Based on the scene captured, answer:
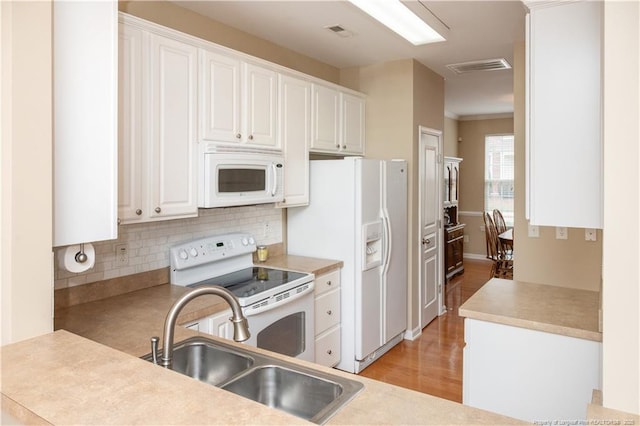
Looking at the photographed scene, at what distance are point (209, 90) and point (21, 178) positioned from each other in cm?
150

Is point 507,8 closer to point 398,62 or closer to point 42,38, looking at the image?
point 398,62

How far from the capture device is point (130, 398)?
1057 millimetres

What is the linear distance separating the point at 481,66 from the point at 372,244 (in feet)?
7.57

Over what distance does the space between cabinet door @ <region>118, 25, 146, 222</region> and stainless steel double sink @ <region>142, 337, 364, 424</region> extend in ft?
3.04

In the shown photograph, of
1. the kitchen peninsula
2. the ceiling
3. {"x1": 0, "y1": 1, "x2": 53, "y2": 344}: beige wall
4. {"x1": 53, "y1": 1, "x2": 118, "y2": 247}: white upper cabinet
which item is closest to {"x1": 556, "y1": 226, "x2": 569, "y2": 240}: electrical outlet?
the kitchen peninsula

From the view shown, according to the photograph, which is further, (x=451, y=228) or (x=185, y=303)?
(x=451, y=228)

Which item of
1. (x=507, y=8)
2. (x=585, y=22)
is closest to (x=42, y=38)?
(x=585, y=22)

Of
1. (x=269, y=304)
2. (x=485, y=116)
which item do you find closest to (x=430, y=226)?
(x=269, y=304)

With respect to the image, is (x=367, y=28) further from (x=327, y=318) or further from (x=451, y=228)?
(x=451, y=228)

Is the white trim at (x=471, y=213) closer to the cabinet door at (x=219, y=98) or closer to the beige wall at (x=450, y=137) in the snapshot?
the beige wall at (x=450, y=137)

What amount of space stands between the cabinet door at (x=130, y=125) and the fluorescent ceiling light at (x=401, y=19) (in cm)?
125

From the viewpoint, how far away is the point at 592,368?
186cm

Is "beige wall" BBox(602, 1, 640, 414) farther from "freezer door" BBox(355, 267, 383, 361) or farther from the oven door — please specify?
"freezer door" BBox(355, 267, 383, 361)

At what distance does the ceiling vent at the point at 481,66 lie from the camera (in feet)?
14.6
